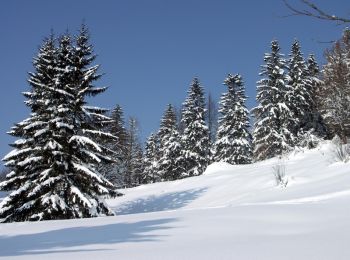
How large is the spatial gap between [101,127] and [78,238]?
1513 cm

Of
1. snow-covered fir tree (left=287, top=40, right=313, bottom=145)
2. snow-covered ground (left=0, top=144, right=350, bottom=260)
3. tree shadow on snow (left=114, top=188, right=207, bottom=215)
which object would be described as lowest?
tree shadow on snow (left=114, top=188, right=207, bottom=215)

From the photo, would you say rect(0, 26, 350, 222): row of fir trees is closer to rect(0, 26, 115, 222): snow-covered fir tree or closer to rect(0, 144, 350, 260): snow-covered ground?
rect(0, 26, 115, 222): snow-covered fir tree

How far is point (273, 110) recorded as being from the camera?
36531mm

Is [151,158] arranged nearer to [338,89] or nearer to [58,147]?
[338,89]

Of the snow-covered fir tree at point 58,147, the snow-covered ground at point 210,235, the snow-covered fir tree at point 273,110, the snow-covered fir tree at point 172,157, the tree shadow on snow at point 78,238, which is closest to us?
the snow-covered ground at point 210,235

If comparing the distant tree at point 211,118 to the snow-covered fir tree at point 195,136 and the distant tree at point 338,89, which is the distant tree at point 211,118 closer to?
the snow-covered fir tree at point 195,136

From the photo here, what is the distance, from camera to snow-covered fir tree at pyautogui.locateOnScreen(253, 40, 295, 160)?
36.0 meters

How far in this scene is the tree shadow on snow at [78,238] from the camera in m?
4.89

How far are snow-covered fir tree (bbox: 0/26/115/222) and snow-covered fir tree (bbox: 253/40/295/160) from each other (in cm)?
1920

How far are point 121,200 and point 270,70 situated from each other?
769 inches

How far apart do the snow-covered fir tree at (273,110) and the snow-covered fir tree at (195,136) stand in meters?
6.07

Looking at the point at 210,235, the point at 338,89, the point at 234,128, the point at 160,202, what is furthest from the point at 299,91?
the point at 210,235

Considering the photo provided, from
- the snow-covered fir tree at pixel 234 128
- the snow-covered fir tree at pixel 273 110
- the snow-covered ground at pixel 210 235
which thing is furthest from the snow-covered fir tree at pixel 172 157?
the snow-covered ground at pixel 210 235

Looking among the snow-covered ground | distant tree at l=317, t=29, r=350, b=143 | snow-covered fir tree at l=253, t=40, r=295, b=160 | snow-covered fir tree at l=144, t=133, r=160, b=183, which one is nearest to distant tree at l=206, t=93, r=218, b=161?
snow-covered fir tree at l=144, t=133, r=160, b=183
